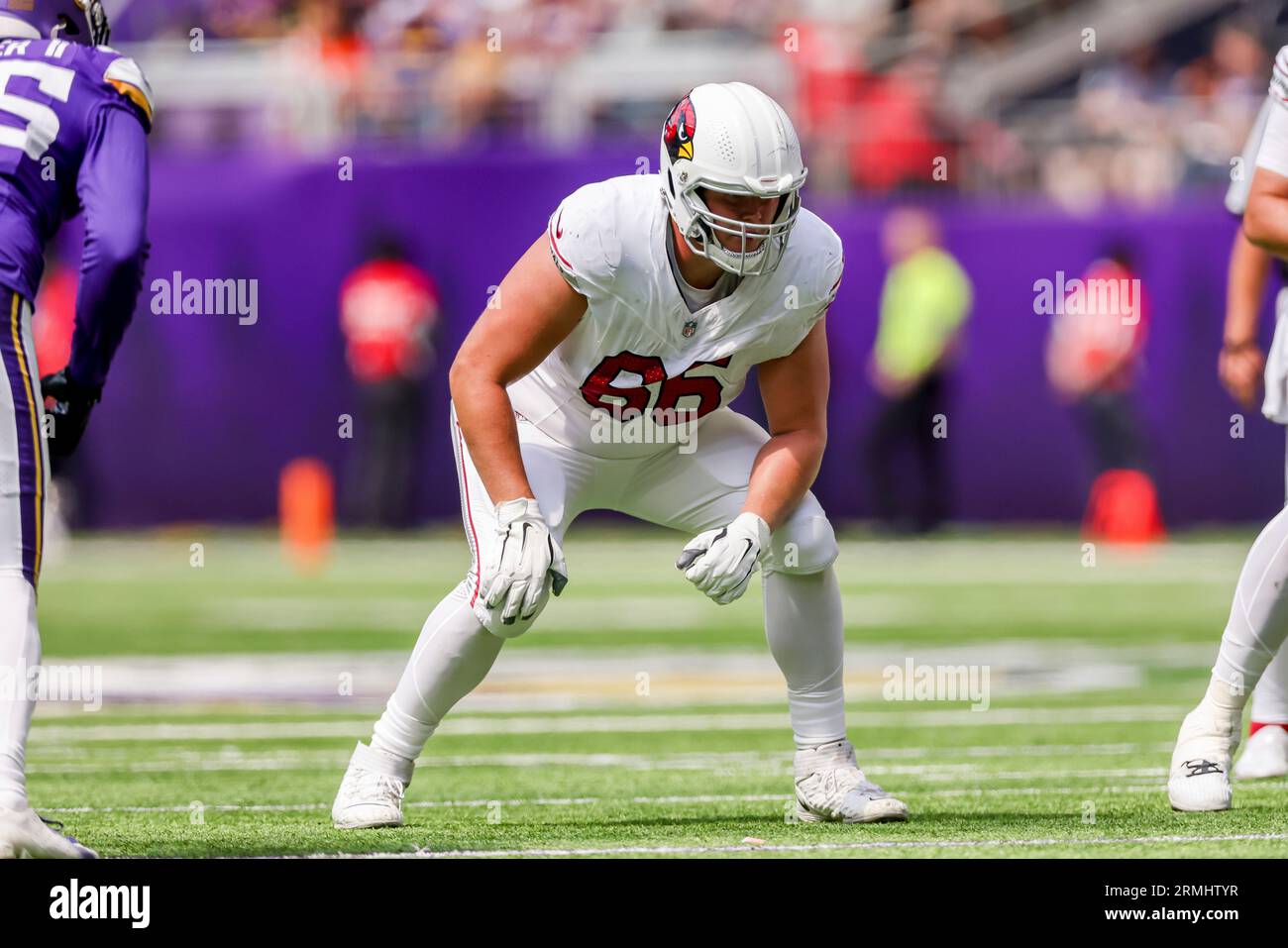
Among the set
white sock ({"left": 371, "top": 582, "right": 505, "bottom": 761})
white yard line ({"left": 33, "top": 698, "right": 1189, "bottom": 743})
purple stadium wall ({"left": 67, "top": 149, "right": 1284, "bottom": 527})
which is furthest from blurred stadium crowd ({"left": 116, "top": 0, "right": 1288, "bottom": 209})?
white sock ({"left": 371, "top": 582, "right": 505, "bottom": 761})

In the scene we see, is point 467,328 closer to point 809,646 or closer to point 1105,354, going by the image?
point 1105,354

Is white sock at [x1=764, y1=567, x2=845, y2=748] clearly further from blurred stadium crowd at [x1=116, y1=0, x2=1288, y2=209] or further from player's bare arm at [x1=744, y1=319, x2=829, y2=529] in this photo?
blurred stadium crowd at [x1=116, y1=0, x2=1288, y2=209]

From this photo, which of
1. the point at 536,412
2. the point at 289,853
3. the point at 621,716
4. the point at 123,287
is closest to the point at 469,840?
the point at 289,853

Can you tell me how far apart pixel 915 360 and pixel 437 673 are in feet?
34.7

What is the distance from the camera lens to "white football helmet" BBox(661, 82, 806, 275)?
15.2 feet

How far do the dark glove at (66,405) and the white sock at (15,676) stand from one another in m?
0.40

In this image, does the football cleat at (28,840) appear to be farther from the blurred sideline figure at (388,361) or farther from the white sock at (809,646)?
the blurred sideline figure at (388,361)

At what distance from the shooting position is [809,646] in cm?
519

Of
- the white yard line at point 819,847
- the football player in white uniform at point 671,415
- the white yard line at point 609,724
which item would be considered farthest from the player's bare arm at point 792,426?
the white yard line at point 609,724

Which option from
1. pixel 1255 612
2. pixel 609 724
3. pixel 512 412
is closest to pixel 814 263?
pixel 512 412

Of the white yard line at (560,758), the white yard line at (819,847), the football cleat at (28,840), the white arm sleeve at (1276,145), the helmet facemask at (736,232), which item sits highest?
the white arm sleeve at (1276,145)

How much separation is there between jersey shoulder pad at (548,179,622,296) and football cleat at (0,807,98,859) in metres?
1.64

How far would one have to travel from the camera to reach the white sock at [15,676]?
4062mm

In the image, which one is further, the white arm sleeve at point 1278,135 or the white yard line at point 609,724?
the white yard line at point 609,724
